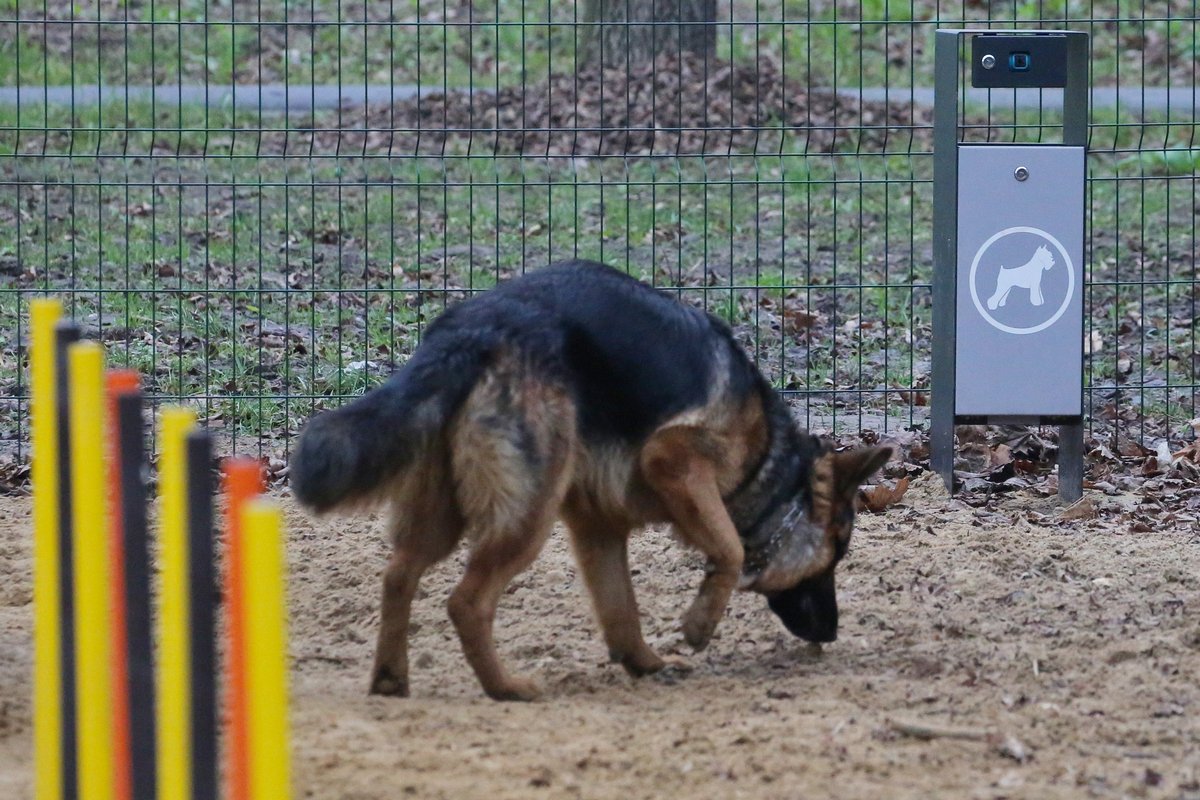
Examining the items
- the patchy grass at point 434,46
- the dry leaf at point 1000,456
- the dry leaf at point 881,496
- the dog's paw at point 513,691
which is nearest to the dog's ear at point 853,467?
the dog's paw at point 513,691

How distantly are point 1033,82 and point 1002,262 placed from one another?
820mm

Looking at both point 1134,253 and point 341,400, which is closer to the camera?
point 341,400

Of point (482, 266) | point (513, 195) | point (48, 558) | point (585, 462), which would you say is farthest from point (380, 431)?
point (513, 195)

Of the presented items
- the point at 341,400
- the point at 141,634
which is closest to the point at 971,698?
the point at 141,634

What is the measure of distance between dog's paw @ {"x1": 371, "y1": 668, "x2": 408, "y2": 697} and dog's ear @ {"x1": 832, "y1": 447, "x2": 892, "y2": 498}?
1.69m

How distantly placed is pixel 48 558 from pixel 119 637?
13.5 inches

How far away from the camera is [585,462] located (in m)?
5.07

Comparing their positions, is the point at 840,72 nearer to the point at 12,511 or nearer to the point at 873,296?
the point at 873,296

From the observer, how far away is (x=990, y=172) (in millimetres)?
7293

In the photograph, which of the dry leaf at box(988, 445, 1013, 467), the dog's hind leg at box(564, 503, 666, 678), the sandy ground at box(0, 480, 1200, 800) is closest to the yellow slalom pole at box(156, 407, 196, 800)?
the sandy ground at box(0, 480, 1200, 800)

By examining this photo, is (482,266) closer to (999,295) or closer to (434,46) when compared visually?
(999,295)

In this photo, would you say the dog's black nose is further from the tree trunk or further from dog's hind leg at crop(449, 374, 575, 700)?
the tree trunk

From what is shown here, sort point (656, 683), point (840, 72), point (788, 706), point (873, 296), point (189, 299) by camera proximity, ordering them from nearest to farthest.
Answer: point (788, 706), point (656, 683), point (189, 299), point (873, 296), point (840, 72)

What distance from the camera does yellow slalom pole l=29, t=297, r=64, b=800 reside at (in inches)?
125
